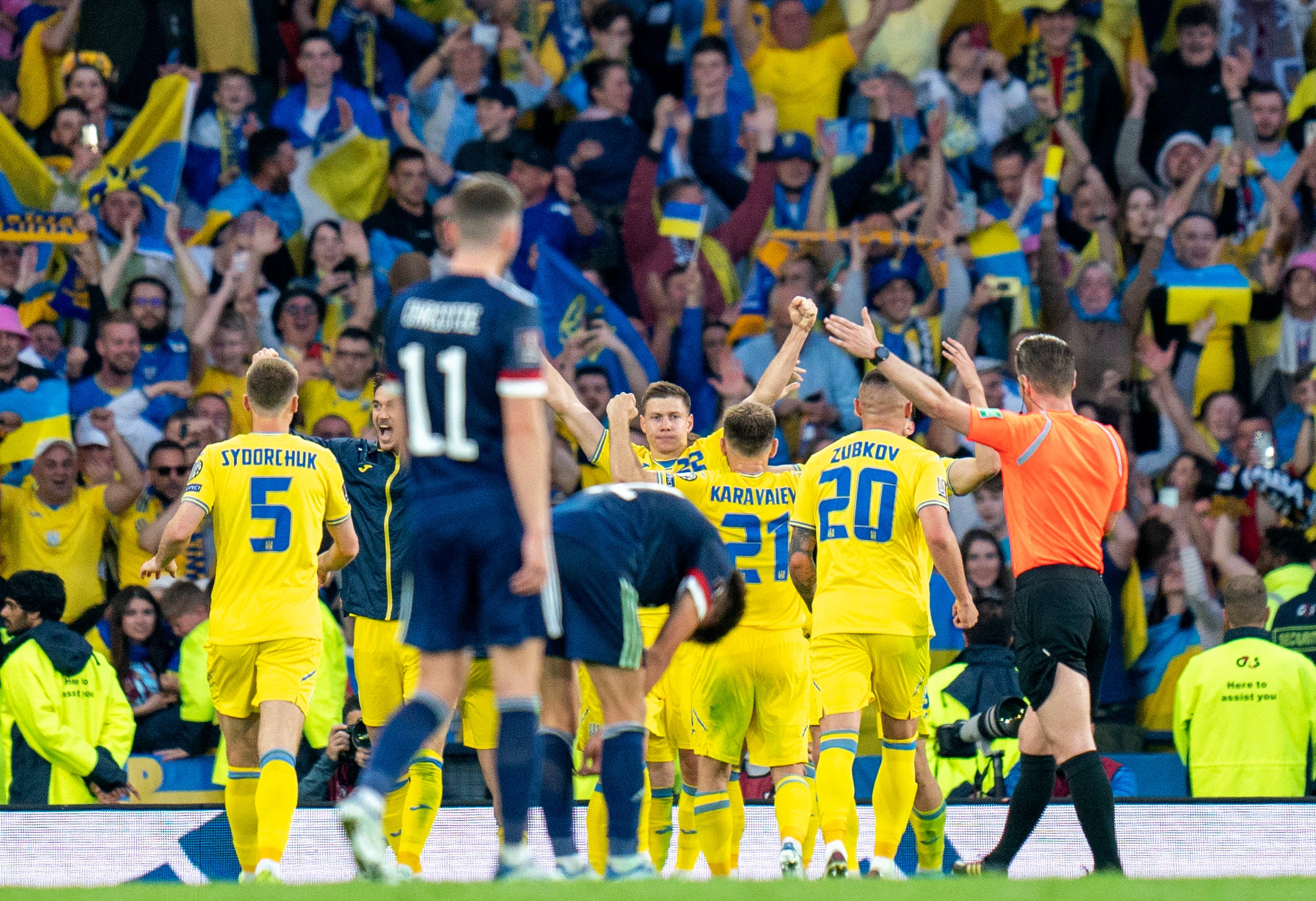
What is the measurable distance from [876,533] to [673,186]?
6072 millimetres

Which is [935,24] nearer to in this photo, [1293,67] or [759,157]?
[759,157]

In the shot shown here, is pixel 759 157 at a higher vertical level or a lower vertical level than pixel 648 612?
higher

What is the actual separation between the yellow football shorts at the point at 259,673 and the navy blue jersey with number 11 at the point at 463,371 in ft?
8.64

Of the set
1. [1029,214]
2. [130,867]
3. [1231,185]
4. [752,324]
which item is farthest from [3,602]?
[1231,185]

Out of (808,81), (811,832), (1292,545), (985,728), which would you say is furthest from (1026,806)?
(808,81)

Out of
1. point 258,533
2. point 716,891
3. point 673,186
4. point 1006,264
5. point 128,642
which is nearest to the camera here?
point 716,891

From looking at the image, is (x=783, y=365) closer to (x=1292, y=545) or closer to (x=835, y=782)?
(x=835, y=782)

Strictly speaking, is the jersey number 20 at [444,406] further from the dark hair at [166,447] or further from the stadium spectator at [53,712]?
the dark hair at [166,447]

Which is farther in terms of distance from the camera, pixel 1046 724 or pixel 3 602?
pixel 3 602

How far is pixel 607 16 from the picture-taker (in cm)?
1493

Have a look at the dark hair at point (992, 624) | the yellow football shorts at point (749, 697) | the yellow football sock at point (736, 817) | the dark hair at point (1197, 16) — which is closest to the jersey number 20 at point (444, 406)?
the yellow football shorts at point (749, 697)

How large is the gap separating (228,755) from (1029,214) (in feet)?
29.0

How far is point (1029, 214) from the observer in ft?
46.9

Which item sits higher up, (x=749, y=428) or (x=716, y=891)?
(x=749, y=428)
